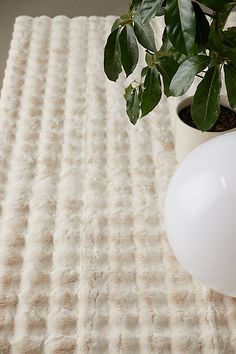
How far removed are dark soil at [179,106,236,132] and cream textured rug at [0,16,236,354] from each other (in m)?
0.11

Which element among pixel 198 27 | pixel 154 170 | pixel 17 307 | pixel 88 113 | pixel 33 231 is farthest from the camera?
pixel 88 113

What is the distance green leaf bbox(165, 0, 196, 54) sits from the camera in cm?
87

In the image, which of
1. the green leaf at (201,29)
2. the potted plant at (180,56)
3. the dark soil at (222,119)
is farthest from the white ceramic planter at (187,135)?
the green leaf at (201,29)

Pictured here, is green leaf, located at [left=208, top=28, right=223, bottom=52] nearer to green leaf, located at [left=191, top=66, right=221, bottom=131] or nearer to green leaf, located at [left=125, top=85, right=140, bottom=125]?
green leaf, located at [left=191, top=66, right=221, bottom=131]

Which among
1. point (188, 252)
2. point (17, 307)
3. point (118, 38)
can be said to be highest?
point (118, 38)

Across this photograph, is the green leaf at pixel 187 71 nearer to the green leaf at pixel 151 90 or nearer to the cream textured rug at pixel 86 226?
the green leaf at pixel 151 90

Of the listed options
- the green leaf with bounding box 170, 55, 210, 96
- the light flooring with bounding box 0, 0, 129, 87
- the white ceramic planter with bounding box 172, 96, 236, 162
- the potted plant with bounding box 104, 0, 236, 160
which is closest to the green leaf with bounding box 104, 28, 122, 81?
the potted plant with bounding box 104, 0, 236, 160

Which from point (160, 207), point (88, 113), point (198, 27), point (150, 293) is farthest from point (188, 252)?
point (88, 113)

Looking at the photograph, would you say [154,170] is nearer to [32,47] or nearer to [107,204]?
[107,204]

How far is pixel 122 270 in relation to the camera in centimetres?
112

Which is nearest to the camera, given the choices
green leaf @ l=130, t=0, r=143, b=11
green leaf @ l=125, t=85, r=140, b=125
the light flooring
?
green leaf @ l=130, t=0, r=143, b=11

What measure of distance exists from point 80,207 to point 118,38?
353 millimetres

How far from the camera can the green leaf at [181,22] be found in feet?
2.85

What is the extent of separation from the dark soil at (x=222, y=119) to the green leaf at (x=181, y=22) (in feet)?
1.10
